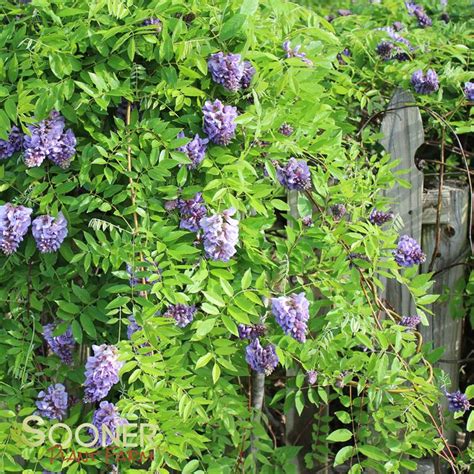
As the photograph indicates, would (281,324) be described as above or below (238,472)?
above

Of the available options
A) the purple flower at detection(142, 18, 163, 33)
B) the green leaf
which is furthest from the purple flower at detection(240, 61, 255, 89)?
the green leaf

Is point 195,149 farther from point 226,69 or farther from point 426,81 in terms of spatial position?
point 426,81

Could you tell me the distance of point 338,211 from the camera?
2402 mm

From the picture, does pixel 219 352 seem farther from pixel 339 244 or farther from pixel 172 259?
pixel 339 244

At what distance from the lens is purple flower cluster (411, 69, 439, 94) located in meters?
2.79

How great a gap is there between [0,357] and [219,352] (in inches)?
26.7

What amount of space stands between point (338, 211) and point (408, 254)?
0.34 meters

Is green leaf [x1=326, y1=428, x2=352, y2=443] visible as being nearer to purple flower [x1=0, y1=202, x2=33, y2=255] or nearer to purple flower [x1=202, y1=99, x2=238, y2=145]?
purple flower [x1=202, y1=99, x2=238, y2=145]

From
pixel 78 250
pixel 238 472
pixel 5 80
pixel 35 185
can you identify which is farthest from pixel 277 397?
pixel 5 80

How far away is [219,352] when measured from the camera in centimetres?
224

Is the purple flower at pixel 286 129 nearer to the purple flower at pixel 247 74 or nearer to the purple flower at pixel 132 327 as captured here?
the purple flower at pixel 247 74

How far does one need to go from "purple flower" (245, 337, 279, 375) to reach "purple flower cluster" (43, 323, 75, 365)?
0.54m

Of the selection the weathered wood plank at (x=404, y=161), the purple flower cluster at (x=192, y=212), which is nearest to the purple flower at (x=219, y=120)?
the purple flower cluster at (x=192, y=212)

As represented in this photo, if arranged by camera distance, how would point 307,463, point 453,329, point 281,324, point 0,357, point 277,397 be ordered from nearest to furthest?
point 281,324 → point 0,357 → point 277,397 → point 307,463 → point 453,329
